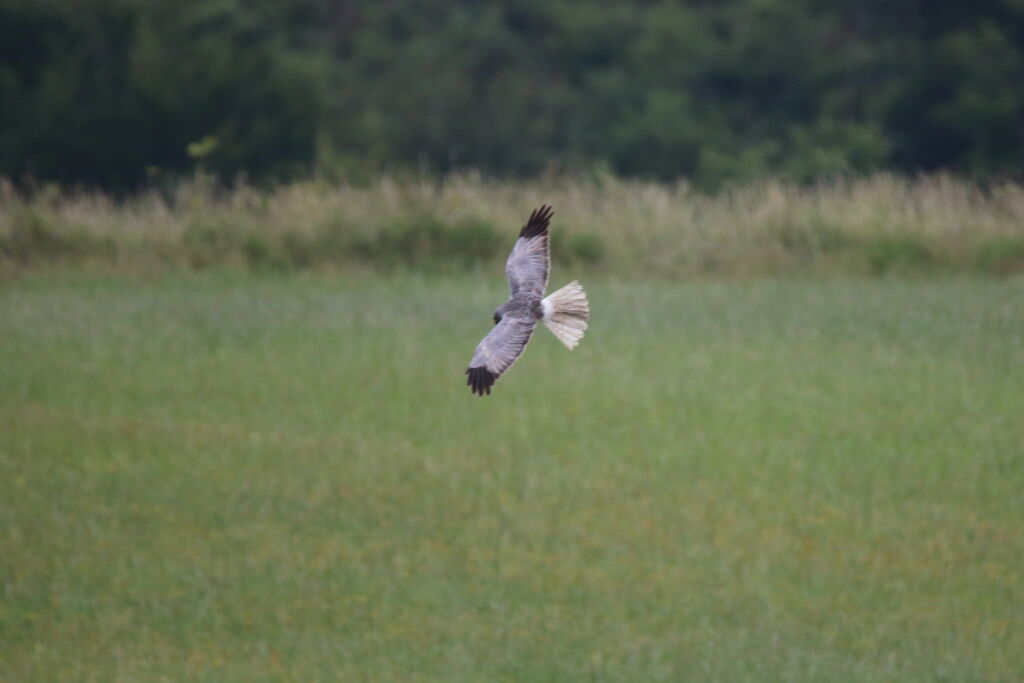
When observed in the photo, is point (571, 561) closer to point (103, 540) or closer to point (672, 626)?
point (672, 626)

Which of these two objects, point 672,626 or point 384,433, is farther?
point 384,433

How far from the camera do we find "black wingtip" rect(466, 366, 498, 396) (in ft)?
10.1

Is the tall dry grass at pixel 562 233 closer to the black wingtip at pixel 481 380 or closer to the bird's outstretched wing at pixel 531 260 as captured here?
the bird's outstretched wing at pixel 531 260

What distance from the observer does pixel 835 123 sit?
2770cm

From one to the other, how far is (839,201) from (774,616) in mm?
9643

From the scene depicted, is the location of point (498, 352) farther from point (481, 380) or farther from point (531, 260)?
point (531, 260)

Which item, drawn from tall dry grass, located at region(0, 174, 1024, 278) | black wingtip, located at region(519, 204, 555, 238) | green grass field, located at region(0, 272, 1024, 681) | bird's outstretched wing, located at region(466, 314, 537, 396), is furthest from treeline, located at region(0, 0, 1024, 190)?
bird's outstretched wing, located at region(466, 314, 537, 396)

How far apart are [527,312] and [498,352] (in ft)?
0.56

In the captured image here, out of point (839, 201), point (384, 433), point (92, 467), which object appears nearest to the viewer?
point (92, 467)

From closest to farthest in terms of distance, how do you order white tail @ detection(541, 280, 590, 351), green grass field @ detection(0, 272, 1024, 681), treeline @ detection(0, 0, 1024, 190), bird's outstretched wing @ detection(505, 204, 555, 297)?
white tail @ detection(541, 280, 590, 351) < bird's outstretched wing @ detection(505, 204, 555, 297) < green grass field @ detection(0, 272, 1024, 681) < treeline @ detection(0, 0, 1024, 190)

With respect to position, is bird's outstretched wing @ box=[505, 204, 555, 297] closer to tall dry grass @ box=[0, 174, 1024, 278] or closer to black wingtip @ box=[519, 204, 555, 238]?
black wingtip @ box=[519, 204, 555, 238]

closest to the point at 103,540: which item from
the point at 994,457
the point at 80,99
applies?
the point at 994,457

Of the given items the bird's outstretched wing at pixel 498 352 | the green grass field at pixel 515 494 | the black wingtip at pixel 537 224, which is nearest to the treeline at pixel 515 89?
the green grass field at pixel 515 494

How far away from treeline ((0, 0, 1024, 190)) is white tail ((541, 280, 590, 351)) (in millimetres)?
18980
